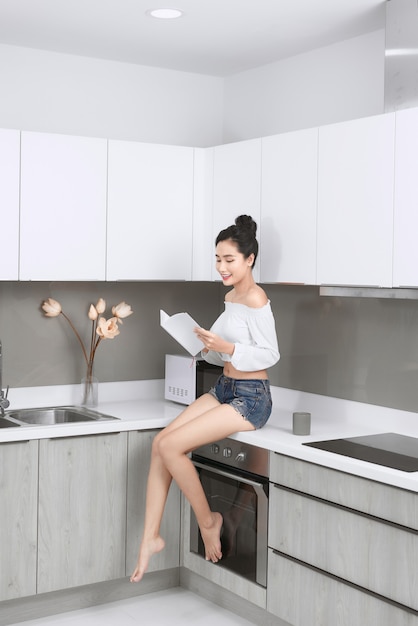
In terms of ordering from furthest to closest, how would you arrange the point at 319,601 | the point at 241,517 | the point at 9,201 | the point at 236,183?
1. the point at 236,183
2. the point at 9,201
3. the point at 241,517
4. the point at 319,601

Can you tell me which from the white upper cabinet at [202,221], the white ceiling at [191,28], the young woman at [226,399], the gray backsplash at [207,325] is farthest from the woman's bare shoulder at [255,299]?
the white ceiling at [191,28]

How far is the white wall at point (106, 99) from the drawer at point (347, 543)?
214 cm

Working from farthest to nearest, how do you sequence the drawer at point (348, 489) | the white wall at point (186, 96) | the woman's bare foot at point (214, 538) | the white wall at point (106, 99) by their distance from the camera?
the white wall at point (106, 99) → the white wall at point (186, 96) → the woman's bare foot at point (214, 538) → the drawer at point (348, 489)

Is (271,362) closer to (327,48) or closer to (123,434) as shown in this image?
(123,434)

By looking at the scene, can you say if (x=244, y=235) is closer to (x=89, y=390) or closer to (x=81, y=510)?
(x=89, y=390)

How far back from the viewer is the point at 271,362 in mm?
3643

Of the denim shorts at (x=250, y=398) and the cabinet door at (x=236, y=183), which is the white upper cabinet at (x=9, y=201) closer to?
the cabinet door at (x=236, y=183)

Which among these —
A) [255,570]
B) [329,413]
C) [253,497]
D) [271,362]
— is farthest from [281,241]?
[255,570]

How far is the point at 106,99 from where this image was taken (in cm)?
436

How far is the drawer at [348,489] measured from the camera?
9.16 ft

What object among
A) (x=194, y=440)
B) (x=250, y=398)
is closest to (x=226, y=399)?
(x=250, y=398)

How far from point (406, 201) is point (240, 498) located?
4.75ft

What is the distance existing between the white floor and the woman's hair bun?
1.75 metres

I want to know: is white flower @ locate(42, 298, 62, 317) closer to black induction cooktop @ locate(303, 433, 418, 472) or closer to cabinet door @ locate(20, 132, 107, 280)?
cabinet door @ locate(20, 132, 107, 280)
